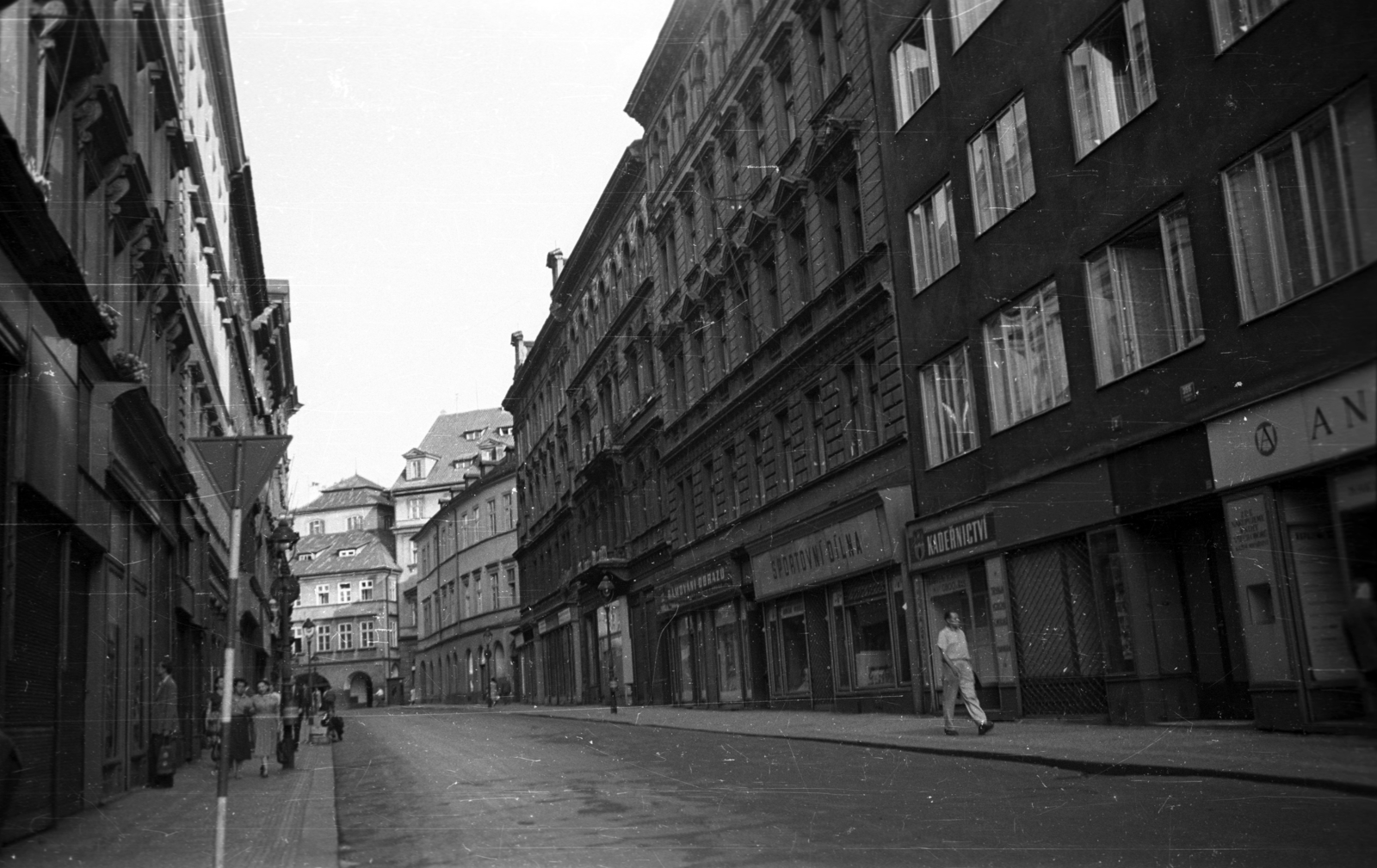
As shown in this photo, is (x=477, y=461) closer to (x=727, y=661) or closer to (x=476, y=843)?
(x=727, y=661)

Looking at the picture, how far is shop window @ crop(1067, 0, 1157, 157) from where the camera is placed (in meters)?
15.4

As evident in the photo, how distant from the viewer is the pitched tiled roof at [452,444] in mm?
110375

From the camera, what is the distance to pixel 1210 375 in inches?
510

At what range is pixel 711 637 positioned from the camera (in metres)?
35.9

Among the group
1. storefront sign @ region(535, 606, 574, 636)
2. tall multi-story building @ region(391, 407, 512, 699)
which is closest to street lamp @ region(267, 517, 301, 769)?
storefront sign @ region(535, 606, 574, 636)

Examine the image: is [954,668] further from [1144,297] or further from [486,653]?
[486,653]

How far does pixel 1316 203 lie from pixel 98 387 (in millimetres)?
13901

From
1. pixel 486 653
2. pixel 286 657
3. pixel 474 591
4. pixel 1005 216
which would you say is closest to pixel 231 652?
pixel 1005 216

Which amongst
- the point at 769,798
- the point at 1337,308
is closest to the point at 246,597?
the point at 769,798

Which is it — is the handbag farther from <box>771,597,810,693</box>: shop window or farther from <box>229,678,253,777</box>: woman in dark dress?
<box>771,597,810,693</box>: shop window

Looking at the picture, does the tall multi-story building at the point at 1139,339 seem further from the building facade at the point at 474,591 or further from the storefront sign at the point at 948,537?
the building facade at the point at 474,591

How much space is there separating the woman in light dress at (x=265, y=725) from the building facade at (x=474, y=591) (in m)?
50.7

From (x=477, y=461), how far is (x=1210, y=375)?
77.1 meters

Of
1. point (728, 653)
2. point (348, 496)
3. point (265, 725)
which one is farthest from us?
point (348, 496)
